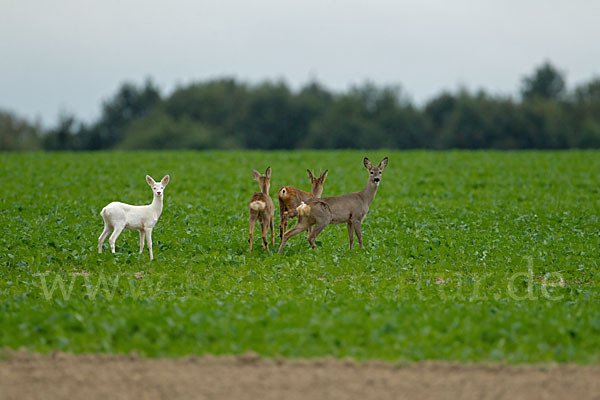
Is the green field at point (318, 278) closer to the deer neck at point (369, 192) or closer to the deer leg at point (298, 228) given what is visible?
the deer leg at point (298, 228)

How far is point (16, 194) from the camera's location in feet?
88.9

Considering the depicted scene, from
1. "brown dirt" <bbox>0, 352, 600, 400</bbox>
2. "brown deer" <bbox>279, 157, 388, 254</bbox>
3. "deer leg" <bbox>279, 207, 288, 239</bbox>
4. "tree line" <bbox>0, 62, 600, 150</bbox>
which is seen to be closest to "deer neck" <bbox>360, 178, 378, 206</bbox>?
"brown deer" <bbox>279, 157, 388, 254</bbox>

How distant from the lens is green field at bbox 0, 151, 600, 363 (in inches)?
409

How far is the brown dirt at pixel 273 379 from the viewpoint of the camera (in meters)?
8.84

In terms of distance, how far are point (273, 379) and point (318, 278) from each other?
19.4 feet

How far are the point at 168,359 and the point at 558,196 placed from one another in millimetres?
21536

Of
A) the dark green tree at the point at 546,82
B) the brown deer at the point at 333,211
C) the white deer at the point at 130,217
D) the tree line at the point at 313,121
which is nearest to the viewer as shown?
the white deer at the point at 130,217

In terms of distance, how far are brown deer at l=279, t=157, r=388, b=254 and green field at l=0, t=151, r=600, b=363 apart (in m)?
0.58

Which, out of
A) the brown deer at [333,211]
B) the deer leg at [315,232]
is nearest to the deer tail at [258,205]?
the brown deer at [333,211]

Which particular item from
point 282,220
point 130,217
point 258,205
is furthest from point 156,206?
point 282,220

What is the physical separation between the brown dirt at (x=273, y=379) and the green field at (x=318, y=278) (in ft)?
1.02

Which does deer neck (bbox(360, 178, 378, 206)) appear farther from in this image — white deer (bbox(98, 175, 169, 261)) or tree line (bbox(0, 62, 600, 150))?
tree line (bbox(0, 62, 600, 150))

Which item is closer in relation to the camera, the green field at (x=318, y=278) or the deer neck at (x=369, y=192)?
the green field at (x=318, y=278)

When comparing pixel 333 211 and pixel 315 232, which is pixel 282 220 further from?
pixel 333 211
